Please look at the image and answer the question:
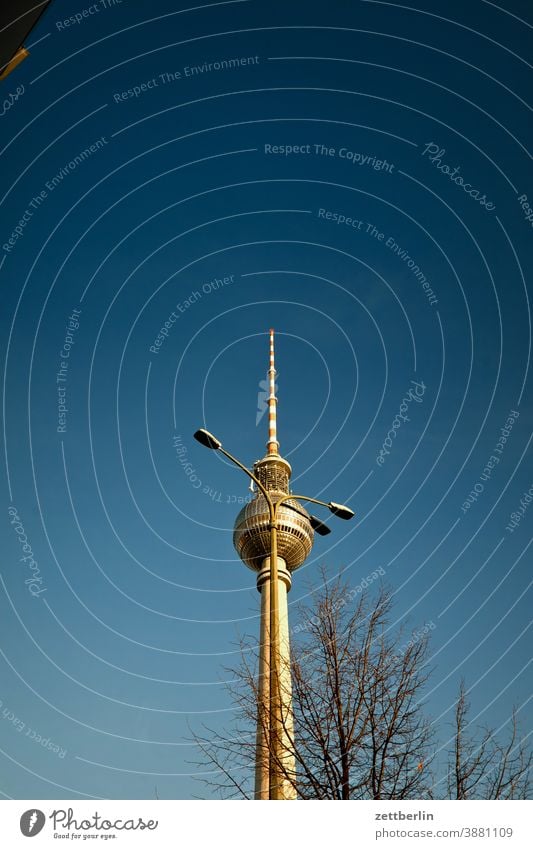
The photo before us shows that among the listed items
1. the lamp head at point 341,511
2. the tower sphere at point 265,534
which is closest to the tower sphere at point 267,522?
the tower sphere at point 265,534

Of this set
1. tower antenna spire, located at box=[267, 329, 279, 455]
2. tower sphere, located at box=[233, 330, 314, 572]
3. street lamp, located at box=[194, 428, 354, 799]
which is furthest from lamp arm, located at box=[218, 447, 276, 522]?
tower antenna spire, located at box=[267, 329, 279, 455]

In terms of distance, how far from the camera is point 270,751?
37.7 ft

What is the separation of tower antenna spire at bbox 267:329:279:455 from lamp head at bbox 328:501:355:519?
5081 cm

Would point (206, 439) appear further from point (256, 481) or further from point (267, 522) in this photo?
point (267, 522)

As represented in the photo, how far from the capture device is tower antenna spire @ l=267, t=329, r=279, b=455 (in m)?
65.9

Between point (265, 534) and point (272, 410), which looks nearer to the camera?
point (265, 534)

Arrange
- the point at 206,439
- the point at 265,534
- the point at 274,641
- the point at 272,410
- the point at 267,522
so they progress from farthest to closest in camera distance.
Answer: the point at 272,410
the point at 267,522
the point at 265,534
the point at 206,439
the point at 274,641

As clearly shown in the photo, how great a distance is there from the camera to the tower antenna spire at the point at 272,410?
65.9m

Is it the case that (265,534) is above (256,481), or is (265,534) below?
above

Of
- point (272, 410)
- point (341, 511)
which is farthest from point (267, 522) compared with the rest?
point (341, 511)

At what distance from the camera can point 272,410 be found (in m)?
69.3

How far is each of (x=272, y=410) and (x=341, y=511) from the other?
55220 mm

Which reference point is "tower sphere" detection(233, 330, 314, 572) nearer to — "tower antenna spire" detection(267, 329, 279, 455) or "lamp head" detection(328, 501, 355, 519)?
"tower antenna spire" detection(267, 329, 279, 455)
